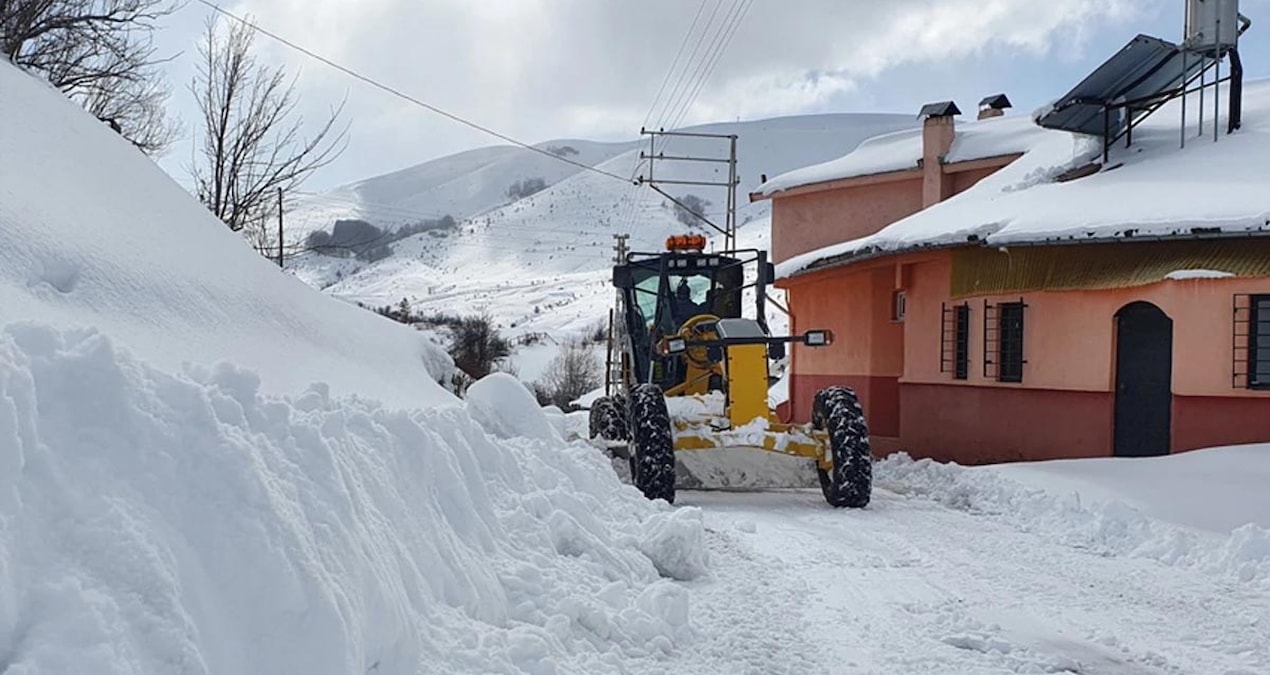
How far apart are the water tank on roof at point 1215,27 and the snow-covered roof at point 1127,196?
3.90ft

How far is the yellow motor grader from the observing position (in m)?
8.97

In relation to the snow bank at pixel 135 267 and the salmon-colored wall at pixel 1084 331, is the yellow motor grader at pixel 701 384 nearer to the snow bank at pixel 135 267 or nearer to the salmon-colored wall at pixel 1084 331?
the snow bank at pixel 135 267

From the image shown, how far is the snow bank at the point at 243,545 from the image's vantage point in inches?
95.9

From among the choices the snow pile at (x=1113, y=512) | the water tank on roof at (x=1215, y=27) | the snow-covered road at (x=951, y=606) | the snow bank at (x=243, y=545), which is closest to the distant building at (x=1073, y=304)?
the water tank on roof at (x=1215, y=27)

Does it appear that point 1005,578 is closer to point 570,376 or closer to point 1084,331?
point 1084,331

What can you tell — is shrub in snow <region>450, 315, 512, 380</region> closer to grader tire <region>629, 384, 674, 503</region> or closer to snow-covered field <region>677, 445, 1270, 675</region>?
grader tire <region>629, 384, 674, 503</region>

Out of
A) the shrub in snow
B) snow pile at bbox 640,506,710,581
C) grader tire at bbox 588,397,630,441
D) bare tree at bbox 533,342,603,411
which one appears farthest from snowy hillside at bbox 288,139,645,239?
snow pile at bbox 640,506,710,581

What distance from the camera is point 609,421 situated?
38.1 feet

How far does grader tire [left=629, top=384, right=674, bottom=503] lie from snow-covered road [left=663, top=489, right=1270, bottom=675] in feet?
1.78

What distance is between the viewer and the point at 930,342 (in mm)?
14844

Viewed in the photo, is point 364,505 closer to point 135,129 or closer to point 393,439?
point 393,439

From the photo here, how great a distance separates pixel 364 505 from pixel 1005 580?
4.35 metres

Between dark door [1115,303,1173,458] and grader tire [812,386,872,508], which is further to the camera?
dark door [1115,303,1173,458]

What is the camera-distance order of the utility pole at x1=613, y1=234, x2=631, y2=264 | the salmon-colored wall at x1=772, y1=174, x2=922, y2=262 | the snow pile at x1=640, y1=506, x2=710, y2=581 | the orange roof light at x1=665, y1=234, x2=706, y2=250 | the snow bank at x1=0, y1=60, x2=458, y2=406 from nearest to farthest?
the snow bank at x1=0, y1=60, x2=458, y2=406, the snow pile at x1=640, y1=506, x2=710, y2=581, the orange roof light at x1=665, y1=234, x2=706, y2=250, the utility pole at x1=613, y1=234, x2=631, y2=264, the salmon-colored wall at x1=772, y1=174, x2=922, y2=262
